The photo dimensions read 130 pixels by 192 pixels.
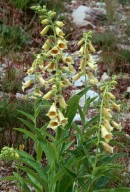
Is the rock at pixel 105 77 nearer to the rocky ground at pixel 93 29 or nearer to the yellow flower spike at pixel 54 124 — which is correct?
the rocky ground at pixel 93 29

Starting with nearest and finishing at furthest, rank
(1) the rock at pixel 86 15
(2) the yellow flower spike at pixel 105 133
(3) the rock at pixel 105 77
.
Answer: (2) the yellow flower spike at pixel 105 133 < (3) the rock at pixel 105 77 < (1) the rock at pixel 86 15

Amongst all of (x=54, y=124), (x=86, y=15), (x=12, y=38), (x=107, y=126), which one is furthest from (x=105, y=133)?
(x=86, y=15)

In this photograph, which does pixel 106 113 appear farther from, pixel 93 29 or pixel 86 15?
pixel 86 15

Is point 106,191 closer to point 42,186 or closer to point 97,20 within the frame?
point 42,186

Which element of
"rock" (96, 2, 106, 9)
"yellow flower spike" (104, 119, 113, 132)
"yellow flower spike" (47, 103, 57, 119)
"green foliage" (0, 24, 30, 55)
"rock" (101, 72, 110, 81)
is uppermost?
"yellow flower spike" (47, 103, 57, 119)

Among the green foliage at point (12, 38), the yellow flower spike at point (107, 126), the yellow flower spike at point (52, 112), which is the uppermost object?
the yellow flower spike at point (52, 112)

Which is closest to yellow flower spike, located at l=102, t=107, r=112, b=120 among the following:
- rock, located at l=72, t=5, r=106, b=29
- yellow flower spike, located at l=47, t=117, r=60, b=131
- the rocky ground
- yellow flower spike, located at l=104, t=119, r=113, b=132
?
yellow flower spike, located at l=104, t=119, r=113, b=132

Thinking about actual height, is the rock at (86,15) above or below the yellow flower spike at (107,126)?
below

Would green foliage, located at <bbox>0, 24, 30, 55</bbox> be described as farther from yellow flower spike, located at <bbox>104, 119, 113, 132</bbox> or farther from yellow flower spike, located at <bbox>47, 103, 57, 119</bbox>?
yellow flower spike, located at <bbox>104, 119, 113, 132</bbox>

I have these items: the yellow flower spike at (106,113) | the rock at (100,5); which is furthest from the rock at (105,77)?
the yellow flower spike at (106,113)

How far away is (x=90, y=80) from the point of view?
3430 millimetres

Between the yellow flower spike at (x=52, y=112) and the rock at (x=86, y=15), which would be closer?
the yellow flower spike at (x=52, y=112)

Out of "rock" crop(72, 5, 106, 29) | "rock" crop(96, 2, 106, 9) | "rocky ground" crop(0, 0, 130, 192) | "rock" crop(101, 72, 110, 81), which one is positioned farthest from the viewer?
"rock" crop(96, 2, 106, 9)

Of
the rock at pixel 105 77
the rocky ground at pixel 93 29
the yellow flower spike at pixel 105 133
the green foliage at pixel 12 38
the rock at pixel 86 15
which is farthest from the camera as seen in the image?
the rock at pixel 86 15
